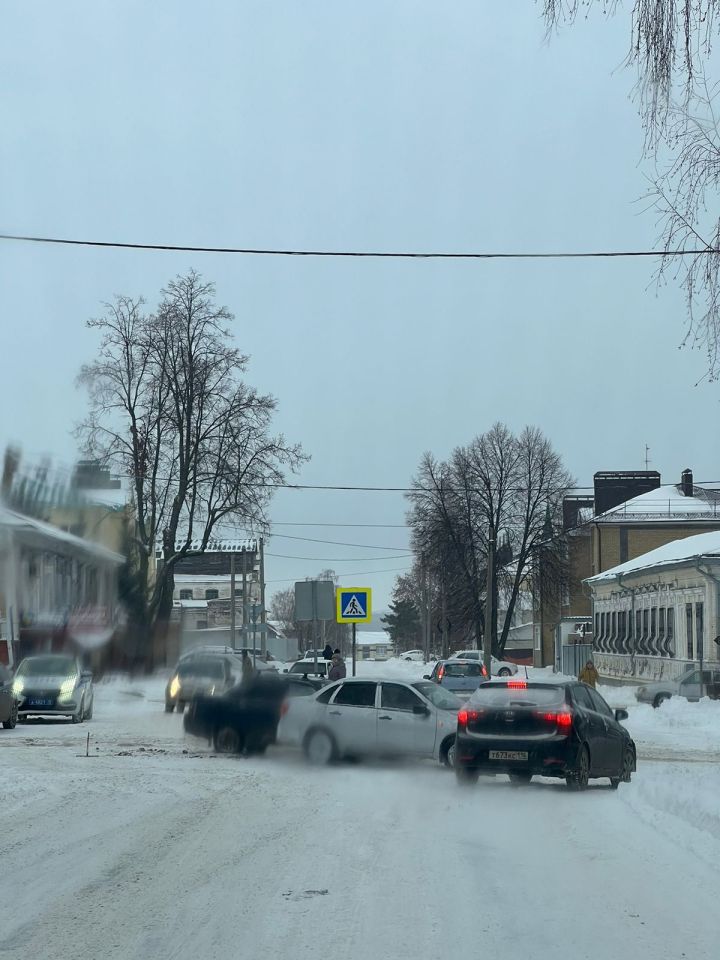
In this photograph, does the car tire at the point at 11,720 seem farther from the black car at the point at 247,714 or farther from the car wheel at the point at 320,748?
the car wheel at the point at 320,748

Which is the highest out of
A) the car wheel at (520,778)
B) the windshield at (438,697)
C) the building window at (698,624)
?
the building window at (698,624)

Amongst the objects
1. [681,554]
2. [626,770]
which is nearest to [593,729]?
[626,770]

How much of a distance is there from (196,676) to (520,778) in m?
17.1

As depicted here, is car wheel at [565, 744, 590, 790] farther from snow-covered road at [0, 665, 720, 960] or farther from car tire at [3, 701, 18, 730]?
car tire at [3, 701, 18, 730]

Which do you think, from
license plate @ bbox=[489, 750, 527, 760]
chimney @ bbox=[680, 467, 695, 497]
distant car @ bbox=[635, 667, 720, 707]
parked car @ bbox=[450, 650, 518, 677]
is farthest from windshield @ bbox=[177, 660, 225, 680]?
chimney @ bbox=[680, 467, 695, 497]

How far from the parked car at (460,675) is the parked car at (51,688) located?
13709mm

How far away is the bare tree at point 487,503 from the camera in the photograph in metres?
70.2

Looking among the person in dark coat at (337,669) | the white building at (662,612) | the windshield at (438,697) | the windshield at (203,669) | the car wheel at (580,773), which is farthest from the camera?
the white building at (662,612)

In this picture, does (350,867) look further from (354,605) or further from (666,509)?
(666,509)

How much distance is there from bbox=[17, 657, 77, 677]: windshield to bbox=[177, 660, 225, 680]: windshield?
3.39m

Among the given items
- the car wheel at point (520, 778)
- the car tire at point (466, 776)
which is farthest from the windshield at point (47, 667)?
the car tire at point (466, 776)

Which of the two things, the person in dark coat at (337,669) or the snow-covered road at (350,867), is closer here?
the snow-covered road at (350,867)

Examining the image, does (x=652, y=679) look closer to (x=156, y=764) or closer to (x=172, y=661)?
(x=172, y=661)

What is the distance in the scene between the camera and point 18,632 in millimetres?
45125
